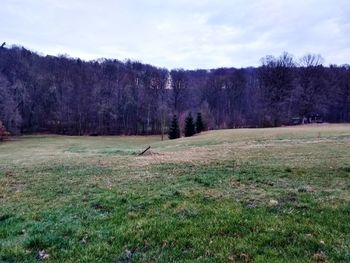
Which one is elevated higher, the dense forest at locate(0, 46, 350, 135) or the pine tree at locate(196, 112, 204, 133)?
the dense forest at locate(0, 46, 350, 135)

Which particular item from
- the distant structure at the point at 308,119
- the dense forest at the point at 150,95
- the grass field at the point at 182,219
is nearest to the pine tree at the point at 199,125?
the dense forest at the point at 150,95

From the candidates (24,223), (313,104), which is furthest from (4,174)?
(313,104)

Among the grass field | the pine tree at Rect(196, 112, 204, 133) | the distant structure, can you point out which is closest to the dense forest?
the distant structure

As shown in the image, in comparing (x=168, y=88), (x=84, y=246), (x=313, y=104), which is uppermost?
(x=168, y=88)

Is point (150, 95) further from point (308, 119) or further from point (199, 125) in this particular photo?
point (308, 119)

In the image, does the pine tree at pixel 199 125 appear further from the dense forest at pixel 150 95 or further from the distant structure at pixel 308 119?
the distant structure at pixel 308 119

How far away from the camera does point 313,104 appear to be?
9006cm

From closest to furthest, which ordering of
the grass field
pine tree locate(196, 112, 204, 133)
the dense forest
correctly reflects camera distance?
1. the grass field
2. pine tree locate(196, 112, 204, 133)
3. the dense forest

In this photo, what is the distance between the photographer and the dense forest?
86.4 meters

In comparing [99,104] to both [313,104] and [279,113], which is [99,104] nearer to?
[279,113]

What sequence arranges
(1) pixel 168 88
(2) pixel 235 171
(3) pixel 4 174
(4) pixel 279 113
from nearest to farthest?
(2) pixel 235 171 < (3) pixel 4 174 < (4) pixel 279 113 < (1) pixel 168 88

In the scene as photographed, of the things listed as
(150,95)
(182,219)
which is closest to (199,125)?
(150,95)

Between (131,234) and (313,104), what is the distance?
9108 centimetres

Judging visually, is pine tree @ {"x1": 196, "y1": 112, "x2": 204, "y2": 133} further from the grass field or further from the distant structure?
the grass field
